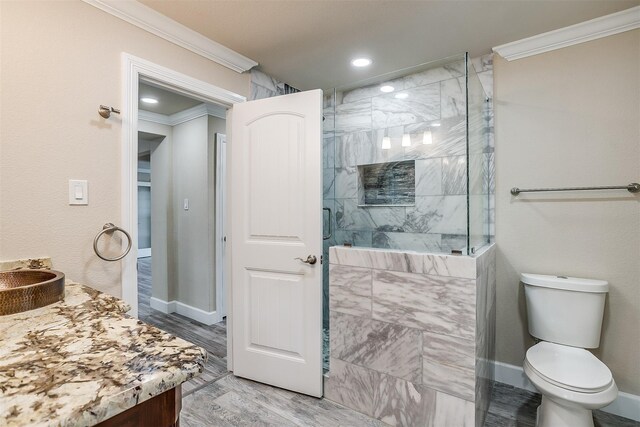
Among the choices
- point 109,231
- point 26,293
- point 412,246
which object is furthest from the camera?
point 412,246

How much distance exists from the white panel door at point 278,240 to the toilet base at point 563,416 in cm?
126

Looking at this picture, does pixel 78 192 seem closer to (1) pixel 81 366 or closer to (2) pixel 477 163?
(1) pixel 81 366

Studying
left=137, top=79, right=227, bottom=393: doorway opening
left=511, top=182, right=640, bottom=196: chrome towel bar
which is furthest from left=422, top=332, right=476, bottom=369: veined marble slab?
left=137, top=79, right=227, bottom=393: doorway opening

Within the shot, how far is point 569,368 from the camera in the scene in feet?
5.45

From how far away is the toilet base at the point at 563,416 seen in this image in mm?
1569

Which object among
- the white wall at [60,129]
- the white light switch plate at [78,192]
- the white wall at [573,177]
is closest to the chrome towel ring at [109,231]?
the white wall at [60,129]

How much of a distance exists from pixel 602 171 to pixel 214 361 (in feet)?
10.3

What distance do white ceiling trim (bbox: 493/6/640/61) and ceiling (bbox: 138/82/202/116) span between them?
9.34 ft

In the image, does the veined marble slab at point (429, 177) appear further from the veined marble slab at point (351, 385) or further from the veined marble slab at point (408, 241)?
the veined marble slab at point (351, 385)

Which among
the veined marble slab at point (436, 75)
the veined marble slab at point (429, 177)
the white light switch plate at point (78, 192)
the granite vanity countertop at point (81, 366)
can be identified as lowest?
the granite vanity countertop at point (81, 366)

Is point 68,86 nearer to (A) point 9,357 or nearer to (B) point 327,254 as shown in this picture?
(A) point 9,357

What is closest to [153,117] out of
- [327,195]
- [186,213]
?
[186,213]

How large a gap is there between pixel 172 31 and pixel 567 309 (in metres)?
2.99

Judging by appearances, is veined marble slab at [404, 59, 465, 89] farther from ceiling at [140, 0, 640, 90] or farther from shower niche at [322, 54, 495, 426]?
ceiling at [140, 0, 640, 90]
